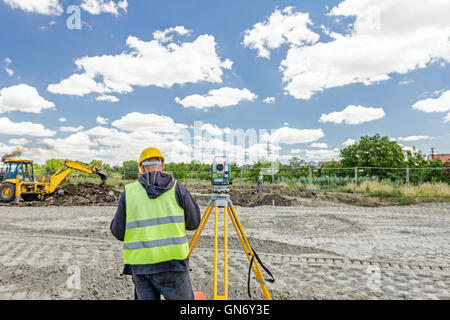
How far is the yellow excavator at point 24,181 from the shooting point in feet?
55.2

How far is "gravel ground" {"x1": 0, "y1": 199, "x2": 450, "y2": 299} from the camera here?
4250mm

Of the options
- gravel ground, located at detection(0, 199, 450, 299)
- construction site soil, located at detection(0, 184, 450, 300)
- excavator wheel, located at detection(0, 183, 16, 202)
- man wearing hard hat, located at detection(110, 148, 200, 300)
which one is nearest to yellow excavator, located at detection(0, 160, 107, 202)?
excavator wheel, located at detection(0, 183, 16, 202)

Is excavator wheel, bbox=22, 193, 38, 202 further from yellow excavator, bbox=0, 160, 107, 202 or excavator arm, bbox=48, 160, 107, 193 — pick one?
excavator arm, bbox=48, 160, 107, 193

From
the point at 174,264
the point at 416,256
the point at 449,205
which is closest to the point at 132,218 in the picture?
the point at 174,264

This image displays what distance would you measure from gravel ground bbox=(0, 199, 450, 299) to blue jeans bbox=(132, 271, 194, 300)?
1958 mm

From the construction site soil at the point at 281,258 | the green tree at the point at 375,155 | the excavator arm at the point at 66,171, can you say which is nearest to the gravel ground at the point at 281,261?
the construction site soil at the point at 281,258

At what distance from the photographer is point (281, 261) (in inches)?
223

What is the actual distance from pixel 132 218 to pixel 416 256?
6.06 meters

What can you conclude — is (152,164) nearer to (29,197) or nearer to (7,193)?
(7,193)

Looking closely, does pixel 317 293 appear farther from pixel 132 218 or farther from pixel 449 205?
pixel 449 205

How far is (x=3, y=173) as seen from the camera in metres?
17.3

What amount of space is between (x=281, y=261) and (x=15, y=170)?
1713cm

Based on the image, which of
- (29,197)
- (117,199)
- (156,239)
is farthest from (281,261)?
(29,197)
